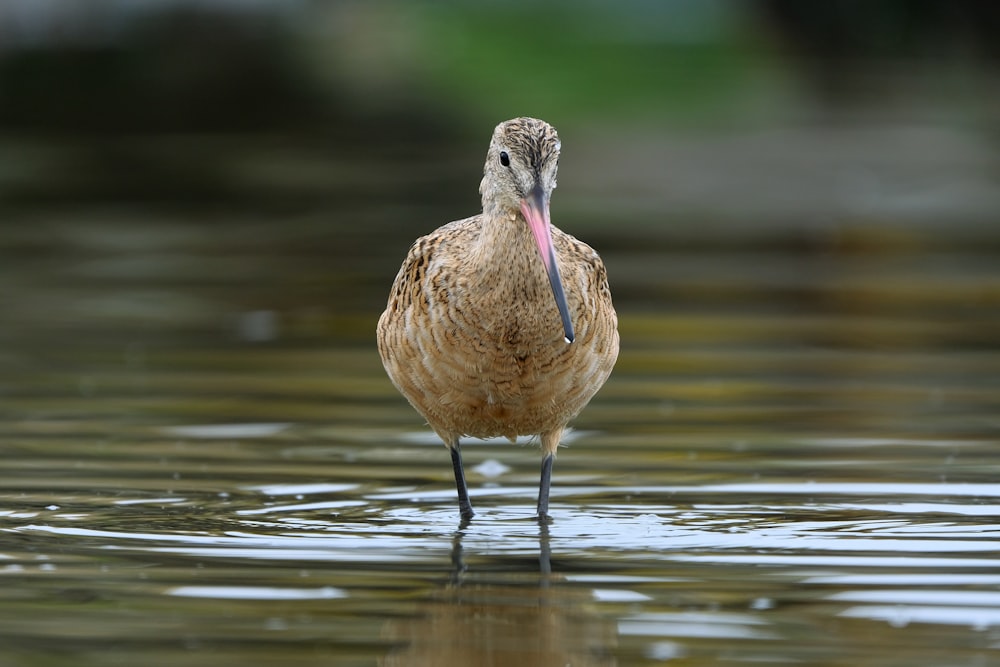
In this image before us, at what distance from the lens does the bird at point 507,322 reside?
270 inches

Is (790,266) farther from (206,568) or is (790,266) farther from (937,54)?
(937,54)

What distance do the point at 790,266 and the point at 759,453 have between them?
6.80 m

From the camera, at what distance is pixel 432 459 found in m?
8.38

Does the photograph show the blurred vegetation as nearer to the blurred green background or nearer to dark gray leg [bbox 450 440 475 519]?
the blurred green background

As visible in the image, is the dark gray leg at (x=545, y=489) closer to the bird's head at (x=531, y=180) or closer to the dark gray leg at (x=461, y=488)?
the dark gray leg at (x=461, y=488)

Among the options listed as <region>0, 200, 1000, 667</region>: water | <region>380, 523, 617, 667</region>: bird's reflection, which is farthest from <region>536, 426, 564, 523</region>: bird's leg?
<region>380, 523, 617, 667</region>: bird's reflection

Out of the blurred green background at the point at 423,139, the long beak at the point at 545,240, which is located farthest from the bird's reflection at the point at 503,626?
the blurred green background at the point at 423,139

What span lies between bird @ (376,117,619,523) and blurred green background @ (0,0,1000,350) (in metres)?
4.48

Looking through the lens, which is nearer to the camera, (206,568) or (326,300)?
(206,568)

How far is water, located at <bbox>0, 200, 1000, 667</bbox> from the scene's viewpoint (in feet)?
17.9

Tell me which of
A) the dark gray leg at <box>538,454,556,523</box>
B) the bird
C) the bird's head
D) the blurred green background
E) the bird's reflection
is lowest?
the bird's reflection

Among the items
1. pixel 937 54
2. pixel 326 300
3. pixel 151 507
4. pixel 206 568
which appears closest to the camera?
pixel 206 568

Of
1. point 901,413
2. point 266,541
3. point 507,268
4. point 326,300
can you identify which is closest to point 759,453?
point 901,413

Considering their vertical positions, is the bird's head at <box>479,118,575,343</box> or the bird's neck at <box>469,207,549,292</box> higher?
the bird's head at <box>479,118,575,343</box>
